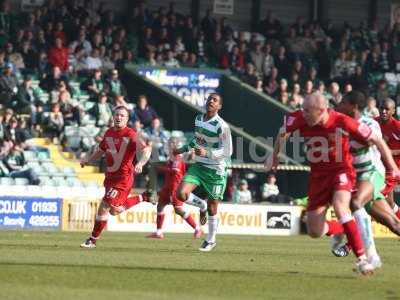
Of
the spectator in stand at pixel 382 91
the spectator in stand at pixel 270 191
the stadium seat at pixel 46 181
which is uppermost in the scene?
the spectator in stand at pixel 382 91

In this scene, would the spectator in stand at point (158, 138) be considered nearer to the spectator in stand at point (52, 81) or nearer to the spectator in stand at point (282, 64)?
the spectator in stand at point (52, 81)

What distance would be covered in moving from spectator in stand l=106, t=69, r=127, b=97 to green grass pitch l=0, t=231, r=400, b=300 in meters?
14.2

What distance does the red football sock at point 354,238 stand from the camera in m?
13.5

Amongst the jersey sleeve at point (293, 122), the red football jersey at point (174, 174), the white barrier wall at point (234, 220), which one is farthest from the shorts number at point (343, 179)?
the white barrier wall at point (234, 220)

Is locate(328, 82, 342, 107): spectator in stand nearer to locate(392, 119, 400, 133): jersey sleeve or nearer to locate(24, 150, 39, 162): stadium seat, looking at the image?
locate(24, 150, 39, 162): stadium seat

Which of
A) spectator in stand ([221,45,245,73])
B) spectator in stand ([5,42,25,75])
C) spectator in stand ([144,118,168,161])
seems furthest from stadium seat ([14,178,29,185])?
spectator in stand ([221,45,245,73])

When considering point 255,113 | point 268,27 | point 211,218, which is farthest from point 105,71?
point 211,218

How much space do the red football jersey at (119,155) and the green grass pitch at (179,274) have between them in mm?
1070

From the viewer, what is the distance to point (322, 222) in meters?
14.0

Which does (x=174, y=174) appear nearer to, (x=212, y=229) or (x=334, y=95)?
(x=212, y=229)

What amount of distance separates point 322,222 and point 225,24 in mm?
28481

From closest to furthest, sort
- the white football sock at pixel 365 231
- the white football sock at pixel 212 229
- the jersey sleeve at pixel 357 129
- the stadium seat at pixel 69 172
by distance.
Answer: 1. the jersey sleeve at pixel 357 129
2. the white football sock at pixel 365 231
3. the white football sock at pixel 212 229
4. the stadium seat at pixel 69 172

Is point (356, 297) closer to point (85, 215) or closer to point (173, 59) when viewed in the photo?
point (85, 215)

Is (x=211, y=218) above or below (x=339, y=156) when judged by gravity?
below
